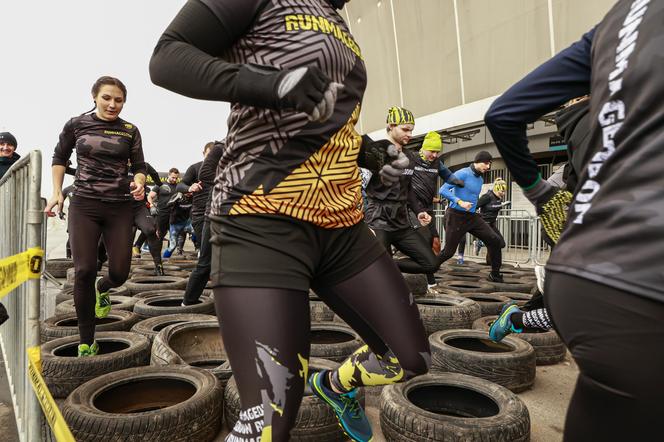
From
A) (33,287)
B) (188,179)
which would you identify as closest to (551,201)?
(33,287)

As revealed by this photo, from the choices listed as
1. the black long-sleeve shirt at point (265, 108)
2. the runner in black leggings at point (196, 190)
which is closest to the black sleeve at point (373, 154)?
the black long-sleeve shirt at point (265, 108)

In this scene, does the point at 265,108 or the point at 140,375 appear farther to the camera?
the point at 140,375

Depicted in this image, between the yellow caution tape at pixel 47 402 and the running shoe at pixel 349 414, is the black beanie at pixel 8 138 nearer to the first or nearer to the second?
the yellow caution tape at pixel 47 402

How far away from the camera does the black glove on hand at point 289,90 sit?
1258 mm

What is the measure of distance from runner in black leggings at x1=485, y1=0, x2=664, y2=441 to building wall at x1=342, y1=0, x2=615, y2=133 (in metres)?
18.1

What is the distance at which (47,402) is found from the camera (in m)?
1.74

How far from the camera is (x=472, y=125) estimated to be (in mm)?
19438

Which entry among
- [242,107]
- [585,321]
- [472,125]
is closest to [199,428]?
[242,107]

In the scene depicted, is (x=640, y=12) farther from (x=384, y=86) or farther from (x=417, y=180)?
A: (x=384, y=86)

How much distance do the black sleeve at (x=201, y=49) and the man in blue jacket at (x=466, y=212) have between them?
229 inches

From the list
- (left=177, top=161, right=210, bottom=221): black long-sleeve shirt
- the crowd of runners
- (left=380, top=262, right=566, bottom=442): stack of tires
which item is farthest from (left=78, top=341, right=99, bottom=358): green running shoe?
(left=177, top=161, right=210, bottom=221): black long-sleeve shirt

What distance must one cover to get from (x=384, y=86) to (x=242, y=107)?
1129 inches

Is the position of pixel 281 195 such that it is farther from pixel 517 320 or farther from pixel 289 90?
pixel 517 320

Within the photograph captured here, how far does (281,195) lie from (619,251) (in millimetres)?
972
